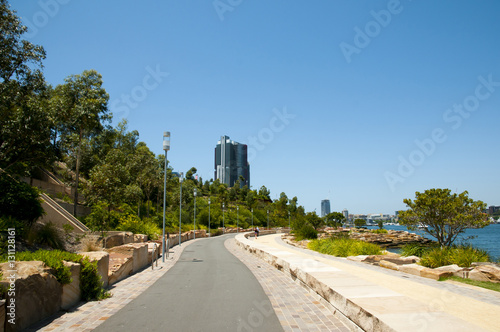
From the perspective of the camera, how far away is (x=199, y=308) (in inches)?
267

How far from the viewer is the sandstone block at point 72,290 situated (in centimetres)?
657

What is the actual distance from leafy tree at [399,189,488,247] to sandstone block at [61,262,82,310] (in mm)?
18051

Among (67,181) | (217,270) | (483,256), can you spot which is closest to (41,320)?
(217,270)

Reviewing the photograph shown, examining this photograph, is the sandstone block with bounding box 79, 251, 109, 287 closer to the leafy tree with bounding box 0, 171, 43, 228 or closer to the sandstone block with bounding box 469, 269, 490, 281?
the leafy tree with bounding box 0, 171, 43, 228

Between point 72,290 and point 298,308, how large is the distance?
4772mm

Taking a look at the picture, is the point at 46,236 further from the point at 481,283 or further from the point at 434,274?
the point at 481,283

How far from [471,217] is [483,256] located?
505cm

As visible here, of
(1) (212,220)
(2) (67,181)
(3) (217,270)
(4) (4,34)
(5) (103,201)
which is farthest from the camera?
(1) (212,220)

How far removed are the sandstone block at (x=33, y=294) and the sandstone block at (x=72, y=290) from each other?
0.25m

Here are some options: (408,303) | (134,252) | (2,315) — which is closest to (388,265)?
(408,303)

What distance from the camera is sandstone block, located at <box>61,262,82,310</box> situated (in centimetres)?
657

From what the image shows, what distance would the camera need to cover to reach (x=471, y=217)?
57.5ft

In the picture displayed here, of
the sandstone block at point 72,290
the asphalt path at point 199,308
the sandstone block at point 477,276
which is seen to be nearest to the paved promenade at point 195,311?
the asphalt path at point 199,308

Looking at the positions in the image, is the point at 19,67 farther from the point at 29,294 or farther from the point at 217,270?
the point at 29,294
